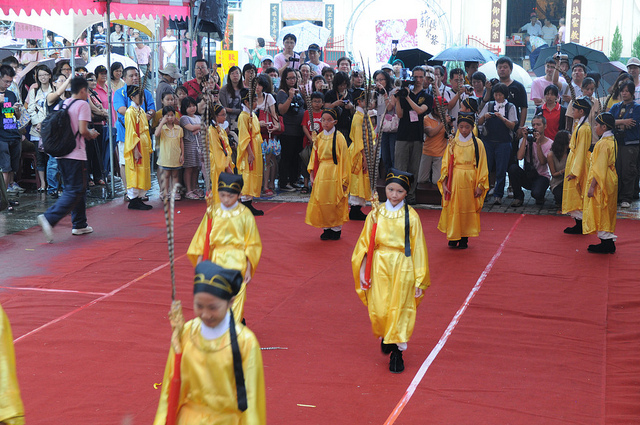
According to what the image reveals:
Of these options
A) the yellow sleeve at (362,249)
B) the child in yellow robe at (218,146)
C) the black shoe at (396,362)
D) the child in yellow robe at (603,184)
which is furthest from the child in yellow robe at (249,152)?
the black shoe at (396,362)

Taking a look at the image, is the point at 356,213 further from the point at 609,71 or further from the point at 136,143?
the point at 609,71

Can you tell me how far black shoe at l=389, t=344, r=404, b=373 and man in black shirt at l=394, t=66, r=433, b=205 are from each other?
18.7ft

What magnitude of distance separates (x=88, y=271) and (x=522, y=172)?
6.33 metres

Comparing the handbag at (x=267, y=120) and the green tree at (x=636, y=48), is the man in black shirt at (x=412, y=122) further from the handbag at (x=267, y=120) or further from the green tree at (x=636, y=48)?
the green tree at (x=636, y=48)

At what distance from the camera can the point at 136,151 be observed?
10500mm

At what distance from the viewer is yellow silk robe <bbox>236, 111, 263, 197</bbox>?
10078mm

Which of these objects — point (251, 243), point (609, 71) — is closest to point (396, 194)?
point (251, 243)

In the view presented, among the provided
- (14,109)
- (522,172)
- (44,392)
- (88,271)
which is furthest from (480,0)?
(44,392)

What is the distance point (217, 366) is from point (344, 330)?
2908mm

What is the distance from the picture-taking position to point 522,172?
1080cm

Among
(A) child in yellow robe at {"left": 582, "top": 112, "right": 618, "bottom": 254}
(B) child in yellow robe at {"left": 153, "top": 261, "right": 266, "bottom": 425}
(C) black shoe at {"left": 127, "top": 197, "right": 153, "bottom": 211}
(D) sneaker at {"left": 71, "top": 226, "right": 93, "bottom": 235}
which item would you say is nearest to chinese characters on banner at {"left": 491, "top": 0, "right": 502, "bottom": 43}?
(C) black shoe at {"left": 127, "top": 197, "right": 153, "bottom": 211}

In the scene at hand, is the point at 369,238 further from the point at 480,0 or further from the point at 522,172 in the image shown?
the point at 480,0

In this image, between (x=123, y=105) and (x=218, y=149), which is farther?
(x=123, y=105)

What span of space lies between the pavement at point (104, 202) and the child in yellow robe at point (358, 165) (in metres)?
1.26
